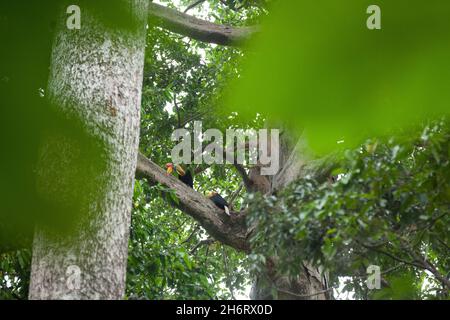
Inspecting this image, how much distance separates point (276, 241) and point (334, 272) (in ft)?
1.13

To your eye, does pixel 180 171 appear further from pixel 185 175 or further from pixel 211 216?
pixel 211 216

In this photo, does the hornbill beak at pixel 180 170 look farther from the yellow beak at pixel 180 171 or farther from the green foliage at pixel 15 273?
the green foliage at pixel 15 273

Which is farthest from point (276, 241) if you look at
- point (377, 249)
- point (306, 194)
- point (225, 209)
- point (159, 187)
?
point (225, 209)

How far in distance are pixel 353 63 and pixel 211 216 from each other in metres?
5.74

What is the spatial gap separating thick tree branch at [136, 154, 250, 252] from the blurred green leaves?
215 inches

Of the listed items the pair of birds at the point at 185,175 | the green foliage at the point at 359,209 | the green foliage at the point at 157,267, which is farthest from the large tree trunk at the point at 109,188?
the pair of birds at the point at 185,175

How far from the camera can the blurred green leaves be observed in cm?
46

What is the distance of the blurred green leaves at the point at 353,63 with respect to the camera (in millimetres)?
461

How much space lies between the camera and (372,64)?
479 mm

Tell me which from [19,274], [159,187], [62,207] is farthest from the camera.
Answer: [159,187]

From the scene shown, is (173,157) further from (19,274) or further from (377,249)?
(377,249)

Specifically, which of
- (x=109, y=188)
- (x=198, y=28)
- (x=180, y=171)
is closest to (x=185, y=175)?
(x=180, y=171)

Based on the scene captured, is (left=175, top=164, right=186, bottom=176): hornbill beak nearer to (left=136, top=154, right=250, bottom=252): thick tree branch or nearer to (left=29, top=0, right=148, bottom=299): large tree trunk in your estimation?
(left=136, top=154, right=250, bottom=252): thick tree branch

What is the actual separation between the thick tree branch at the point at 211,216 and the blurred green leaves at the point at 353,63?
5450 mm
